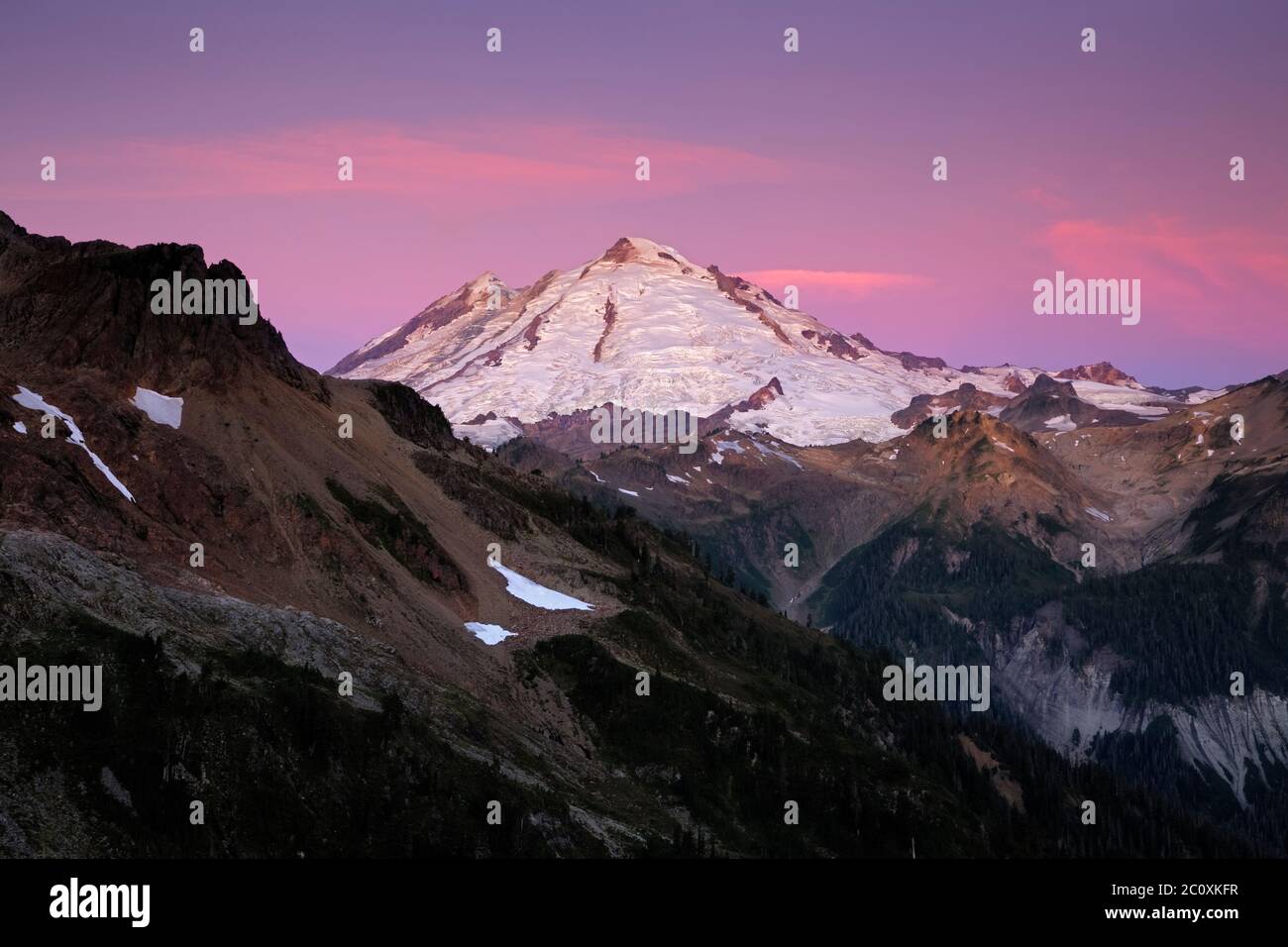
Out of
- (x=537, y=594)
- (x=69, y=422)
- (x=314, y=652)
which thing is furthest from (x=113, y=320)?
(x=537, y=594)

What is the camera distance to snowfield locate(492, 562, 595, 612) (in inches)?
6619

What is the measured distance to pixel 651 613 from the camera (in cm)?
18162

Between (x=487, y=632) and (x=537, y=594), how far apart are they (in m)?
17.8

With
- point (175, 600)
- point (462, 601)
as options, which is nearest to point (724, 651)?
point (462, 601)

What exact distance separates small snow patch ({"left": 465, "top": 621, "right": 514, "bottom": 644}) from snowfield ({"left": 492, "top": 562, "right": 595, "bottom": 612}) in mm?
11566

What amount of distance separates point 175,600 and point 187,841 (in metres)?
31.9

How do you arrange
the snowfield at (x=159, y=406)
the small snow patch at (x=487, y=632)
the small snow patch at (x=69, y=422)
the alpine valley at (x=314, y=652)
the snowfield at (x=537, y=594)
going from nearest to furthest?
the alpine valley at (x=314, y=652) < the small snow patch at (x=69, y=422) < the snowfield at (x=159, y=406) < the small snow patch at (x=487, y=632) < the snowfield at (x=537, y=594)

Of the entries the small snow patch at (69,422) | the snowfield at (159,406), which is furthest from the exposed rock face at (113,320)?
the small snow patch at (69,422)

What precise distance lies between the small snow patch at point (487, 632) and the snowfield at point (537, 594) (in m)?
11.6

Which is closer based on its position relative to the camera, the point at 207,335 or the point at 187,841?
the point at 187,841

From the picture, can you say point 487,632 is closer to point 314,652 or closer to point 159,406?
point 314,652

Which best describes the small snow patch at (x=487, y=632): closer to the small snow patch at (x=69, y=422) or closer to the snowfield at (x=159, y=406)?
the snowfield at (x=159, y=406)

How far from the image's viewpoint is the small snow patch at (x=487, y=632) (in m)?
152
